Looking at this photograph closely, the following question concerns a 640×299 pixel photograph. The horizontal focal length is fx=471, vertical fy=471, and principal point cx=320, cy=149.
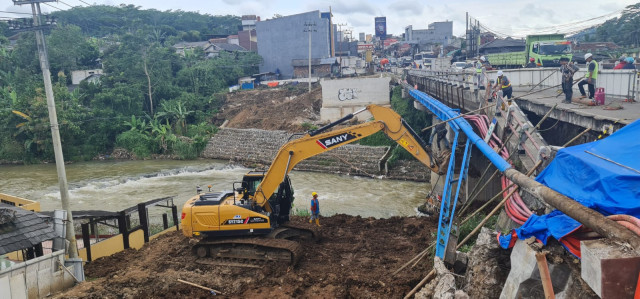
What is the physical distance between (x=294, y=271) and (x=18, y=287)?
6.11 meters

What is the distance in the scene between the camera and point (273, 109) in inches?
→ 1699

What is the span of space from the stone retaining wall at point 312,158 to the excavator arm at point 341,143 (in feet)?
38.1

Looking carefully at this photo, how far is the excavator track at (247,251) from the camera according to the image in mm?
12109

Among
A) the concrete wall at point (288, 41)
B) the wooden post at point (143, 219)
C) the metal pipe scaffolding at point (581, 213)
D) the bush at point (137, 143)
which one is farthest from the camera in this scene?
the concrete wall at point (288, 41)

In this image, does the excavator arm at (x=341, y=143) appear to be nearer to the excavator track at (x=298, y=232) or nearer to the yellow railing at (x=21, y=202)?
the excavator track at (x=298, y=232)

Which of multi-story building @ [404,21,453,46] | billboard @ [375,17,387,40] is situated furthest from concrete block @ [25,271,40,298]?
billboard @ [375,17,387,40]

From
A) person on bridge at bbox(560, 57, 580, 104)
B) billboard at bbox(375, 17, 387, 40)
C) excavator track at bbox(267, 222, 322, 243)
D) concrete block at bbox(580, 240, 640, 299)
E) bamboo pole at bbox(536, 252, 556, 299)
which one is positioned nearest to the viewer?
concrete block at bbox(580, 240, 640, 299)

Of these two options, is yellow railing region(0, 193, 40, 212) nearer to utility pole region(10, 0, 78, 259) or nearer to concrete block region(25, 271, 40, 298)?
utility pole region(10, 0, 78, 259)

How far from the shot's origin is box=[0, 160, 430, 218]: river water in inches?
919

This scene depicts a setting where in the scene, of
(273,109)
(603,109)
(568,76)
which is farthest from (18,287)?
(273,109)

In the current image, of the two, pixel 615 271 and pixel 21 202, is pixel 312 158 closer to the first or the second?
pixel 21 202

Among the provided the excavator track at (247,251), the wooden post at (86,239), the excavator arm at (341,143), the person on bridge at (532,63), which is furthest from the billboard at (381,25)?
the excavator track at (247,251)

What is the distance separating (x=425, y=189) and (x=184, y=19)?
96223 millimetres

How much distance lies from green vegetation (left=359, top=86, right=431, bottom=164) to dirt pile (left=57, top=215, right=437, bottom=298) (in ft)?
49.2
